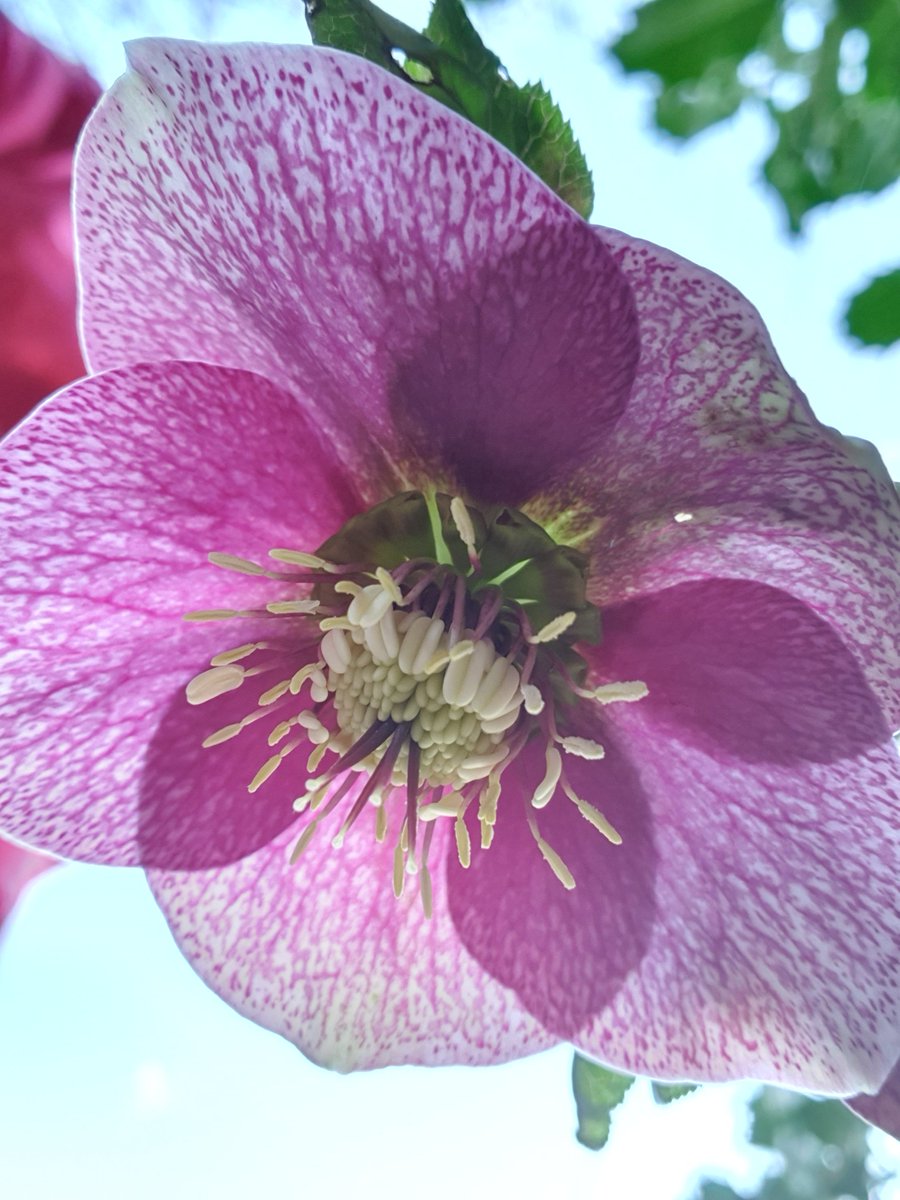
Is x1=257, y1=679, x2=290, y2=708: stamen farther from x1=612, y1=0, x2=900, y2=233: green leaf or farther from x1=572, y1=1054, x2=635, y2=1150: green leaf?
x1=612, y1=0, x2=900, y2=233: green leaf

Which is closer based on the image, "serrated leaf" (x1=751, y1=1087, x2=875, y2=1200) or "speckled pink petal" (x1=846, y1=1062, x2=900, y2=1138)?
"speckled pink petal" (x1=846, y1=1062, x2=900, y2=1138)

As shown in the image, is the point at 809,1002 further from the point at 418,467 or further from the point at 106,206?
the point at 106,206

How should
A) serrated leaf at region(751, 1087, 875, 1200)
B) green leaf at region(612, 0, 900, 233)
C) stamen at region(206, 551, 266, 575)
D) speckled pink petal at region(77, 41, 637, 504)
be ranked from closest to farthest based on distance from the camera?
1. speckled pink petal at region(77, 41, 637, 504)
2. stamen at region(206, 551, 266, 575)
3. green leaf at region(612, 0, 900, 233)
4. serrated leaf at region(751, 1087, 875, 1200)

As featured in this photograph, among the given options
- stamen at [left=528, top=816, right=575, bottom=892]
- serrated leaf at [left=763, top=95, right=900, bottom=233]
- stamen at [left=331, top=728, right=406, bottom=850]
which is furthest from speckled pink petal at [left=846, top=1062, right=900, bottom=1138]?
serrated leaf at [left=763, top=95, right=900, bottom=233]

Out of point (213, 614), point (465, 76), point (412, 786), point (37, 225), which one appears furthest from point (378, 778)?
point (37, 225)

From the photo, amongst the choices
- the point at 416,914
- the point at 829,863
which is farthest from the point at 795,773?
the point at 416,914

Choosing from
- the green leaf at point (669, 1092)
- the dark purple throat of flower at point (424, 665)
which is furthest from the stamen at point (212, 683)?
the green leaf at point (669, 1092)

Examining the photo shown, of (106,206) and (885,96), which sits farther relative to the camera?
(885,96)
